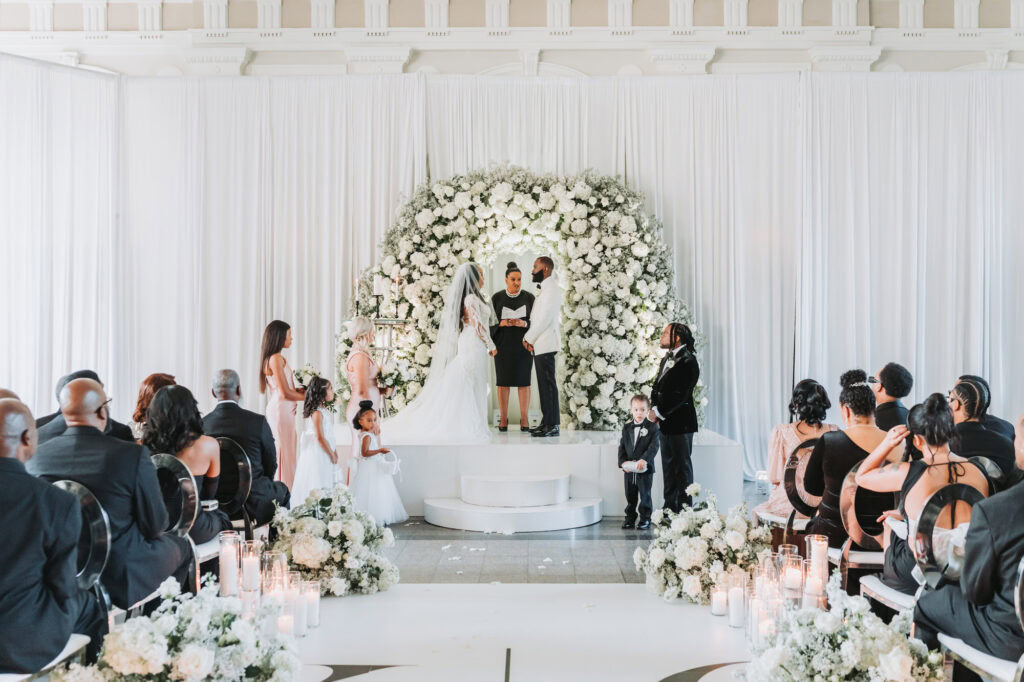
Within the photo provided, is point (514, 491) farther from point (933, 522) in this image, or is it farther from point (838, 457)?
point (933, 522)

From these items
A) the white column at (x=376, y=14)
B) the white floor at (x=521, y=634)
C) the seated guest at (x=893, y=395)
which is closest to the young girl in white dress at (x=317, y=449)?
the white floor at (x=521, y=634)

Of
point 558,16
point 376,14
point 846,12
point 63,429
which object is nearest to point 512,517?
point 63,429

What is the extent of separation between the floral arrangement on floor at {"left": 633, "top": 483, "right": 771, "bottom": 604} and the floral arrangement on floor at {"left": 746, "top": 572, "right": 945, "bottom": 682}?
194 centimetres

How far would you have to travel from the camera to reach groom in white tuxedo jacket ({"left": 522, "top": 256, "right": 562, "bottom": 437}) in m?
10.1

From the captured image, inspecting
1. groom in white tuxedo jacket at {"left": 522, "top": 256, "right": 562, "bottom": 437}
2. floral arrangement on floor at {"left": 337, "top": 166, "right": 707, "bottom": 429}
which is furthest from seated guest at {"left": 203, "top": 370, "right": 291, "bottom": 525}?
floral arrangement on floor at {"left": 337, "top": 166, "right": 707, "bottom": 429}

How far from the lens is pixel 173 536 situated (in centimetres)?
464

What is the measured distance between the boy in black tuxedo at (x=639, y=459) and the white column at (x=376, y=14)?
21.6 ft

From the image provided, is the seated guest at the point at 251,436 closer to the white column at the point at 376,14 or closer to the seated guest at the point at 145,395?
the seated guest at the point at 145,395

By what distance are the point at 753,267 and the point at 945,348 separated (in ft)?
8.04

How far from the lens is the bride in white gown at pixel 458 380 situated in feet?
30.0

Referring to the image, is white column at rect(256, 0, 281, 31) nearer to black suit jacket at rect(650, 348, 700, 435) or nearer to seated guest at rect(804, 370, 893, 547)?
black suit jacket at rect(650, 348, 700, 435)

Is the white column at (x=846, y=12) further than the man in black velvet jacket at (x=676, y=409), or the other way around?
the white column at (x=846, y=12)

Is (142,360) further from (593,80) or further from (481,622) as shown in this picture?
(481,622)

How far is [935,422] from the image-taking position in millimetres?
4008
